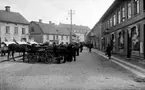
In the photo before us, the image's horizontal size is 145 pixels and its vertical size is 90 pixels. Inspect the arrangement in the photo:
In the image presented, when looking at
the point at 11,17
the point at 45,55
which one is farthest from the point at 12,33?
the point at 45,55

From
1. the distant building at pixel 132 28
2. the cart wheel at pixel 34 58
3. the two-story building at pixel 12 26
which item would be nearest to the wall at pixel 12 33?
the two-story building at pixel 12 26

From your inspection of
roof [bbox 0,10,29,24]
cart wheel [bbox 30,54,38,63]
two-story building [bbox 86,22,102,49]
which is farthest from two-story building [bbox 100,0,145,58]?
roof [bbox 0,10,29,24]

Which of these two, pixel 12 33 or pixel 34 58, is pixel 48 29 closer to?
pixel 12 33

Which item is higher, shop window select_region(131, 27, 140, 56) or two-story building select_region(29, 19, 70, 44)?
two-story building select_region(29, 19, 70, 44)

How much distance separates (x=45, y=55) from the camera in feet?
45.5

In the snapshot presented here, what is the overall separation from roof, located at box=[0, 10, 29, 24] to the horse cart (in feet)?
79.9

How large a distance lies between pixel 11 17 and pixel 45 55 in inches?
1120

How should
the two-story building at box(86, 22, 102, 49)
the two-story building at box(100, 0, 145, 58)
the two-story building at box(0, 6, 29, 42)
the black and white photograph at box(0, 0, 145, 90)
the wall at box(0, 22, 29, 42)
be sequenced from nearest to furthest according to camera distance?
1. the black and white photograph at box(0, 0, 145, 90)
2. the two-story building at box(100, 0, 145, 58)
3. the wall at box(0, 22, 29, 42)
4. the two-story building at box(0, 6, 29, 42)
5. the two-story building at box(86, 22, 102, 49)

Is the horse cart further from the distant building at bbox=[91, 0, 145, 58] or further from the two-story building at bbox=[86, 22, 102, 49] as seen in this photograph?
the two-story building at bbox=[86, 22, 102, 49]

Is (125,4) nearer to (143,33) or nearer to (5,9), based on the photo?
(143,33)

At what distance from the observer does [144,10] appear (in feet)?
44.4

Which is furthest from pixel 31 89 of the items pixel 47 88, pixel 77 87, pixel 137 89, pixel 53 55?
pixel 53 55

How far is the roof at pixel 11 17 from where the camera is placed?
36959mm

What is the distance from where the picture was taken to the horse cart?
13758 mm
